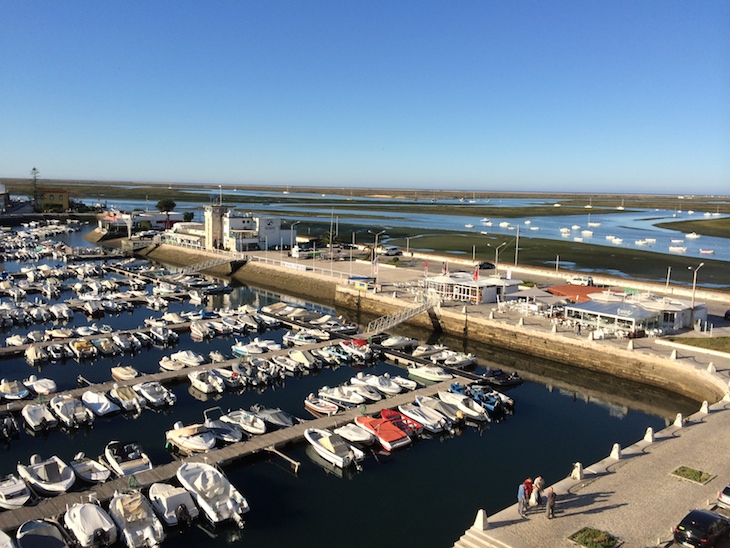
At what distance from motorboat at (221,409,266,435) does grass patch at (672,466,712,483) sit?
1754 centimetres

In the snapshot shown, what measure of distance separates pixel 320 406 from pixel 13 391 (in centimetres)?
1674

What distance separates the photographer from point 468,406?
101 feet

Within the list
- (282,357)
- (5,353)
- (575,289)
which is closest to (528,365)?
(575,289)

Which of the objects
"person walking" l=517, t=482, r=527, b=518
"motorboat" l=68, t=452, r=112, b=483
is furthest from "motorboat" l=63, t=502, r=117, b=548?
"person walking" l=517, t=482, r=527, b=518

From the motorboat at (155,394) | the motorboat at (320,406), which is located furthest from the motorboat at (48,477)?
the motorboat at (320,406)

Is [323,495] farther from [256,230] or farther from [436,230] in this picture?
[436,230]

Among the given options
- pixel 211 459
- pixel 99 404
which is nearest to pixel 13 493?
pixel 211 459

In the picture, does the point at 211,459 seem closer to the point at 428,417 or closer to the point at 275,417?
the point at 275,417

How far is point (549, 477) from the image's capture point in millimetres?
24672

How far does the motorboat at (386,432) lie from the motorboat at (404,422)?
505mm

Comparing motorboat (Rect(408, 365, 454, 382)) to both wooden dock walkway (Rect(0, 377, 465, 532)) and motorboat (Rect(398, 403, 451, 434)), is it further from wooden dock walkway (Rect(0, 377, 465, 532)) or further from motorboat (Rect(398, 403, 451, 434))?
motorboat (Rect(398, 403, 451, 434))

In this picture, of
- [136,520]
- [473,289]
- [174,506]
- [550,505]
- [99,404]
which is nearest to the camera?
[550,505]

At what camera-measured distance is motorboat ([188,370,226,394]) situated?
33.9 metres

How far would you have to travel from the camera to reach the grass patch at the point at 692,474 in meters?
21.1
